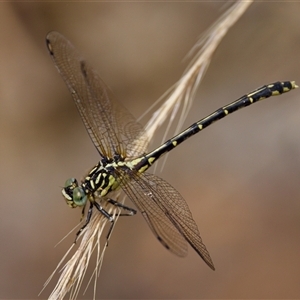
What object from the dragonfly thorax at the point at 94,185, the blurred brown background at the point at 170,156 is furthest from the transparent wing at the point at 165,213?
the blurred brown background at the point at 170,156

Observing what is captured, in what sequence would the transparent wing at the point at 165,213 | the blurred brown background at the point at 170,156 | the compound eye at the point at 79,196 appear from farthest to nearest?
the blurred brown background at the point at 170,156, the compound eye at the point at 79,196, the transparent wing at the point at 165,213

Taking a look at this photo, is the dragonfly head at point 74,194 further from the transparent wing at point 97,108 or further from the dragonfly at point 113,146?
the transparent wing at point 97,108

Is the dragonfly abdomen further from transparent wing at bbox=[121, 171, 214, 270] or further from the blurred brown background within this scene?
the blurred brown background

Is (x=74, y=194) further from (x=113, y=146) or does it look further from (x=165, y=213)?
(x=165, y=213)

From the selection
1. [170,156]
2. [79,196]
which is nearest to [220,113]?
[79,196]

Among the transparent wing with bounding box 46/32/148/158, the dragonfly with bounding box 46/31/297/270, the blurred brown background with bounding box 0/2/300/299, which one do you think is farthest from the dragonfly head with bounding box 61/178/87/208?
the blurred brown background with bounding box 0/2/300/299

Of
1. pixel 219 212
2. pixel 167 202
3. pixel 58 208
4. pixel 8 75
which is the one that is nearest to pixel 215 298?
pixel 219 212

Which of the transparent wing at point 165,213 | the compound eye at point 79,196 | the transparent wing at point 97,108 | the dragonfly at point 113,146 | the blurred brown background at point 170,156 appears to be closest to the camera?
the transparent wing at point 165,213
